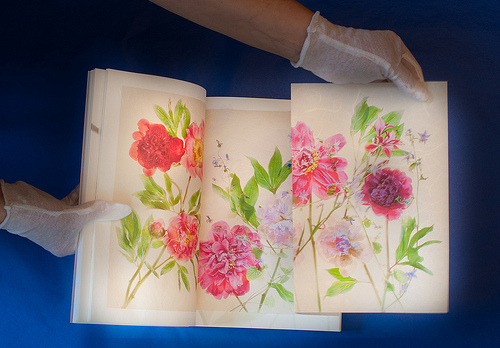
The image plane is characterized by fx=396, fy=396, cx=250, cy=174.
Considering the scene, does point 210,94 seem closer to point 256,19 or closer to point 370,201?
point 256,19

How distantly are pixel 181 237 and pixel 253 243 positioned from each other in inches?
5.5

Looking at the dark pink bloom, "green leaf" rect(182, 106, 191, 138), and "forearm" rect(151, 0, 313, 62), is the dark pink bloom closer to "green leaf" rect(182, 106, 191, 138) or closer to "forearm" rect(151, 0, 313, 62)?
"forearm" rect(151, 0, 313, 62)

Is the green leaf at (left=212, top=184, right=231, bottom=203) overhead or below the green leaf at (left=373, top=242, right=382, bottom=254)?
overhead

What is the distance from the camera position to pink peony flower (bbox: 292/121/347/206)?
0.70m

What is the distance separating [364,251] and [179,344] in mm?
413

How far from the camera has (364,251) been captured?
2.27ft

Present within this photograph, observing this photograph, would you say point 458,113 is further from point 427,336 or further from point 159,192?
point 159,192

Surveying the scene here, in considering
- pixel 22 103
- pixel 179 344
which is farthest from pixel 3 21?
pixel 179 344

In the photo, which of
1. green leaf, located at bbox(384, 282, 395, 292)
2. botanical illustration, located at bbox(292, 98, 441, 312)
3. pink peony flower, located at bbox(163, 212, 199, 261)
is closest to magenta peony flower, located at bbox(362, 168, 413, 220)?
botanical illustration, located at bbox(292, 98, 441, 312)

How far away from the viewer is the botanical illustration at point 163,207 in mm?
696

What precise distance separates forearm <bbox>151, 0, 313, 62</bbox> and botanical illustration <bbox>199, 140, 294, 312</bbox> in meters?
0.24

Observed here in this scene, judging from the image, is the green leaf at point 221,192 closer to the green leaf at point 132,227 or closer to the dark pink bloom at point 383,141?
the green leaf at point 132,227

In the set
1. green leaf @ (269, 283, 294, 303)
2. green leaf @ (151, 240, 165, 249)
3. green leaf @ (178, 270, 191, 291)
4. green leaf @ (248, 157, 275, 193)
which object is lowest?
green leaf @ (269, 283, 294, 303)

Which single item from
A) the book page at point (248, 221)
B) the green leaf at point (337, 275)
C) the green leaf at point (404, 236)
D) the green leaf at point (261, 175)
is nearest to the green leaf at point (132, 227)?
the book page at point (248, 221)
